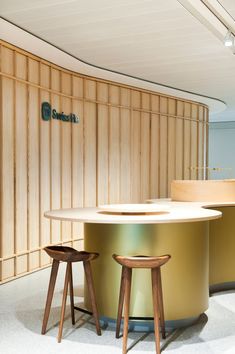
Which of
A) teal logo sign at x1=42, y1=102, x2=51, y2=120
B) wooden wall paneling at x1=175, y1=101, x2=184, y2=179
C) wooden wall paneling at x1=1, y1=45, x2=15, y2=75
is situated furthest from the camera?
wooden wall paneling at x1=175, y1=101, x2=184, y2=179

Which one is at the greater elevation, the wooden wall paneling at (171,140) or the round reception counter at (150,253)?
the wooden wall paneling at (171,140)

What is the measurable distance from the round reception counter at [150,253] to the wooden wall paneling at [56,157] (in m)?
2.98

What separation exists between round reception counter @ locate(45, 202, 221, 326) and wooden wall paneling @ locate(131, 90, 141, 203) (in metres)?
4.91

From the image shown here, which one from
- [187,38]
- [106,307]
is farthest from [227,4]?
→ [106,307]

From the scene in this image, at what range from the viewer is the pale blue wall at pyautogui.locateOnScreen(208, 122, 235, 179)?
18422mm

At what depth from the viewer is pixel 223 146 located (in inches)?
733

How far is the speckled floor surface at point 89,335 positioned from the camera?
383cm

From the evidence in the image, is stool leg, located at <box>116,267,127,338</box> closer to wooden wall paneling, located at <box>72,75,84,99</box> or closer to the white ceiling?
the white ceiling

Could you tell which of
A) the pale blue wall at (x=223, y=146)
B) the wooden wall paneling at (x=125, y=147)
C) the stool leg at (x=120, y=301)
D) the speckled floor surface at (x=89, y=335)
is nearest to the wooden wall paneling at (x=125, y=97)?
the wooden wall paneling at (x=125, y=147)

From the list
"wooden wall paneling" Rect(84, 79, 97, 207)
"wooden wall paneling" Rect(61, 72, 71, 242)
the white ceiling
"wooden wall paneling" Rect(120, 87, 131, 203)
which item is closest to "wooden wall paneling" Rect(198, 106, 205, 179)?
the white ceiling

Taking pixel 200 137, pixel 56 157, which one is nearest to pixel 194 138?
pixel 200 137

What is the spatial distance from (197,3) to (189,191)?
241cm

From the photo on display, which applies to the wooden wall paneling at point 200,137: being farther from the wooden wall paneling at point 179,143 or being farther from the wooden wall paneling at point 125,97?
the wooden wall paneling at point 125,97

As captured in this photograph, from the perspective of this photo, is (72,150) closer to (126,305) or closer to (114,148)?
(114,148)
